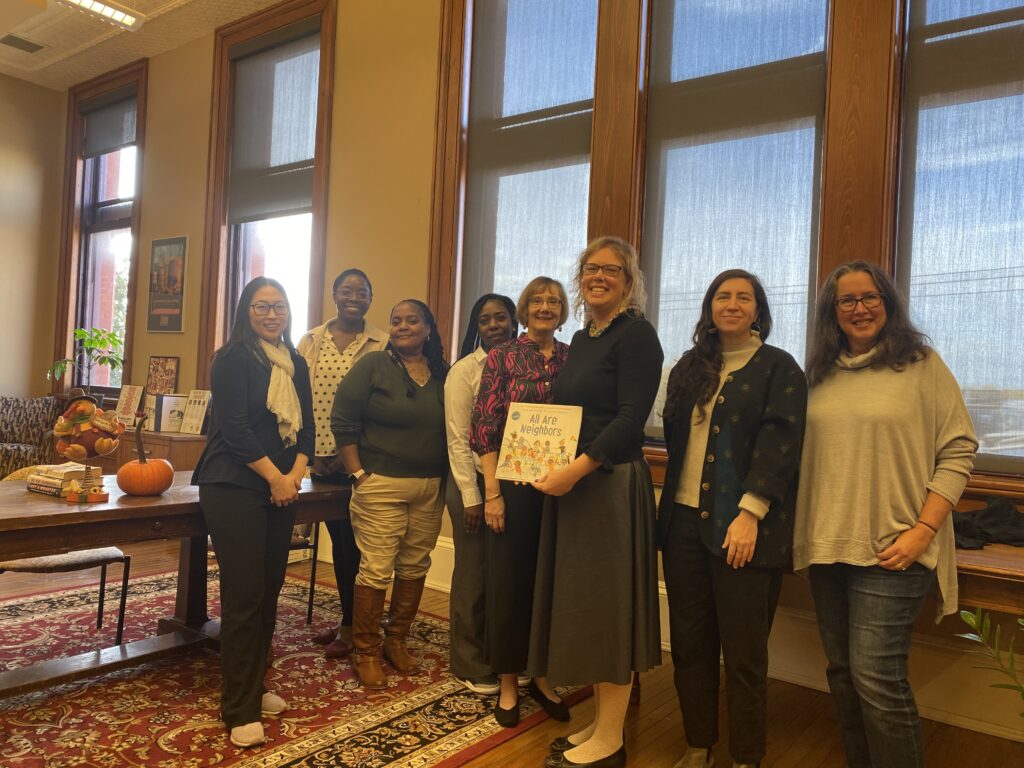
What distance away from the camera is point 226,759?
2.17m

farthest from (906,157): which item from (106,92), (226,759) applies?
(106,92)

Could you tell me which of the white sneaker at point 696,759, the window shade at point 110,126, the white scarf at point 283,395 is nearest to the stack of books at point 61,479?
the white scarf at point 283,395

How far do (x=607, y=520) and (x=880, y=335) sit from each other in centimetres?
89

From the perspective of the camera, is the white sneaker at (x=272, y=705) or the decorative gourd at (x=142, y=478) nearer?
the white sneaker at (x=272, y=705)

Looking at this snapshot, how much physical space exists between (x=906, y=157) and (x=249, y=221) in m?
4.34

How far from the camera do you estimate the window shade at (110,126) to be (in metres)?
6.47

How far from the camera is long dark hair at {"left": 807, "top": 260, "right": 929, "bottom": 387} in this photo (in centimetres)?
192

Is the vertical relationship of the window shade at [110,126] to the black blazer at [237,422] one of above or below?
above

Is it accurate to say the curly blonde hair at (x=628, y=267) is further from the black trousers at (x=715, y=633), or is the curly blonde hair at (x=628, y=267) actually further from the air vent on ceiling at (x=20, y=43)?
the air vent on ceiling at (x=20, y=43)

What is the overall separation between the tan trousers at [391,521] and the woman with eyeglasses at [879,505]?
52.9 inches

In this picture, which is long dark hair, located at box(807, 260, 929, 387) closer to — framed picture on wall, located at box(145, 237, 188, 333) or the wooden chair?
the wooden chair

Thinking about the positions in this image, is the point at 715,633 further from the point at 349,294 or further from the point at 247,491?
the point at 349,294

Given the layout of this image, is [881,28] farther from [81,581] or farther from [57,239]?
[57,239]

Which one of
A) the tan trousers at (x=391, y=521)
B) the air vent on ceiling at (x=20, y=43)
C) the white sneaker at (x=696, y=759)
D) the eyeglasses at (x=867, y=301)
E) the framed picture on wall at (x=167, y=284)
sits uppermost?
the air vent on ceiling at (x=20, y=43)
